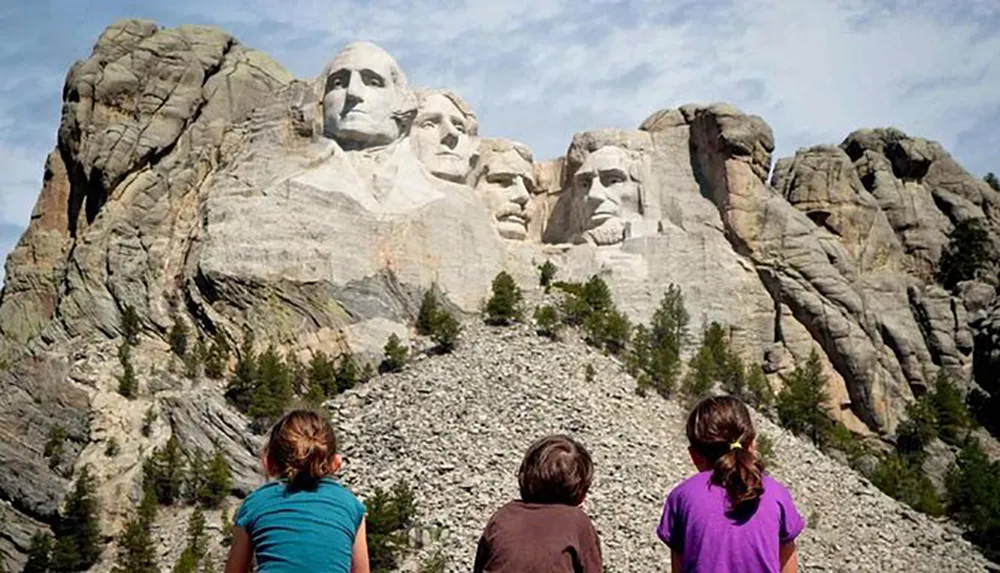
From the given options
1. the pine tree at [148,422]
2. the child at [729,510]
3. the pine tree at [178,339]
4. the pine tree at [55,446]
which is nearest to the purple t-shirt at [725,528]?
the child at [729,510]

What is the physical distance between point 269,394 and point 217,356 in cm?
217

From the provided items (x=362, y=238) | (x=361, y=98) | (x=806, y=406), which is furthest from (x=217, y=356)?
(x=806, y=406)

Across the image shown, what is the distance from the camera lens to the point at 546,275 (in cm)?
3588

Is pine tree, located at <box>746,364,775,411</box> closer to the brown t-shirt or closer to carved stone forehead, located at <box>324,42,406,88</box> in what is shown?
carved stone forehead, located at <box>324,42,406,88</box>

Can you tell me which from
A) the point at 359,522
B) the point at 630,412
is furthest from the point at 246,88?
the point at 359,522

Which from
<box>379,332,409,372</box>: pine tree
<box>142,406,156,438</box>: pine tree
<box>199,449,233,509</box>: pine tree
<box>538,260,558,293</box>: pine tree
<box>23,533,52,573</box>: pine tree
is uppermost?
<box>538,260,558,293</box>: pine tree

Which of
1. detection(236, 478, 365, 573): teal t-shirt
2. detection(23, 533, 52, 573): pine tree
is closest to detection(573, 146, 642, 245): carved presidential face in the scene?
detection(23, 533, 52, 573): pine tree

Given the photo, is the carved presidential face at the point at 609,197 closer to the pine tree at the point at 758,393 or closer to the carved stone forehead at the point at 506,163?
the carved stone forehead at the point at 506,163

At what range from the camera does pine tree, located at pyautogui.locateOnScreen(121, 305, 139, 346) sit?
104ft

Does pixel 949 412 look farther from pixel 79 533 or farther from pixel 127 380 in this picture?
pixel 79 533

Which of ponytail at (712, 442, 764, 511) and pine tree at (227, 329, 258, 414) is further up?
pine tree at (227, 329, 258, 414)

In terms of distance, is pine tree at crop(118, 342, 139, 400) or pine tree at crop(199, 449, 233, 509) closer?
pine tree at crop(199, 449, 233, 509)

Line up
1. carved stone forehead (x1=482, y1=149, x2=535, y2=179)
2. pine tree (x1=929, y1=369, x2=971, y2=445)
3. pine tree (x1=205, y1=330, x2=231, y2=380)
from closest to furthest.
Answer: pine tree (x1=205, y1=330, x2=231, y2=380) → pine tree (x1=929, y1=369, x2=971, y2=445) → carved stone forehead (x1=482, y1=149, x2=535, y2=179)

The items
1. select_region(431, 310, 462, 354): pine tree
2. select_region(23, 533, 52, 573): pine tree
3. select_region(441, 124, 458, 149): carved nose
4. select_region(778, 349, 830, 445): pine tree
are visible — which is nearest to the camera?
select_region(23, 533, 52, 573): pine tree
